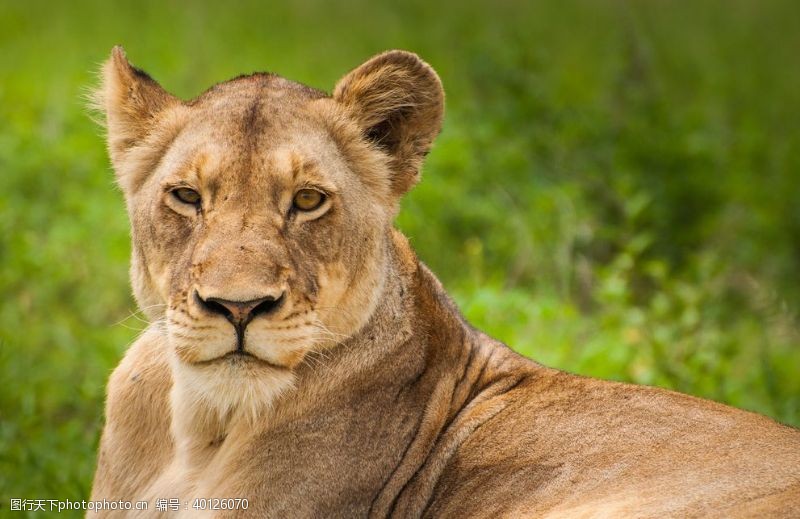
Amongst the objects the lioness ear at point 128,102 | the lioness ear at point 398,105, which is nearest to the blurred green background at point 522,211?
the lioness ear at point 128,102

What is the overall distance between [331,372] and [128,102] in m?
1.09

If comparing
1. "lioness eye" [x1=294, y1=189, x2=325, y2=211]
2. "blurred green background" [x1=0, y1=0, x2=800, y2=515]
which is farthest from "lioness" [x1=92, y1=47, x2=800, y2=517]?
"blurred green background" [x1=0, y1=0, x2=800, y2=515]

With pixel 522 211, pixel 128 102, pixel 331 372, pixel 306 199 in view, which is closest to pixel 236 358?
pixel 331 372

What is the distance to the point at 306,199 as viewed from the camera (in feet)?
12.3

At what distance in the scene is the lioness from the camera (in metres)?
3.50

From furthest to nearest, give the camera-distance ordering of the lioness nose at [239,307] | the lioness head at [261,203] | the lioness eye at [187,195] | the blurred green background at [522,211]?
the blurred green background at [522,211]
the lioness eye at [187,195]
the lioness head at [261,203]
the lioness nose at [239,307]

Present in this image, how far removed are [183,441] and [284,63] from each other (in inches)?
340

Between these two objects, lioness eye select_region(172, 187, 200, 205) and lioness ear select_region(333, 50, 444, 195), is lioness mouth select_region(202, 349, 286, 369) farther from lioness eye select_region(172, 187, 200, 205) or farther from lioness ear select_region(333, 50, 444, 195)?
lioness ear select_region(333, 50, 444, 195)

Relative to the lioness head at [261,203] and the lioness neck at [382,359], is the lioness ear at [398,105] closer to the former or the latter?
the lioness head at [261,203]

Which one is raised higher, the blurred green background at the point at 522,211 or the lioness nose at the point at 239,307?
the blurred green background at the point at 522,211

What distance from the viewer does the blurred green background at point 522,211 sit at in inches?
244

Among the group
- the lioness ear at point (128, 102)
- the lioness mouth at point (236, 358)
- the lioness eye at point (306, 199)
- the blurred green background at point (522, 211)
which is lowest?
the lioness mouth at point (236, 358)

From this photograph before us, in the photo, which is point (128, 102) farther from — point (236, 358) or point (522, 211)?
point (522, 211)

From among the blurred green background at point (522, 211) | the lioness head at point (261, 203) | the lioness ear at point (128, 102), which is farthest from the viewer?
the blurred green background at point (522, 211)
